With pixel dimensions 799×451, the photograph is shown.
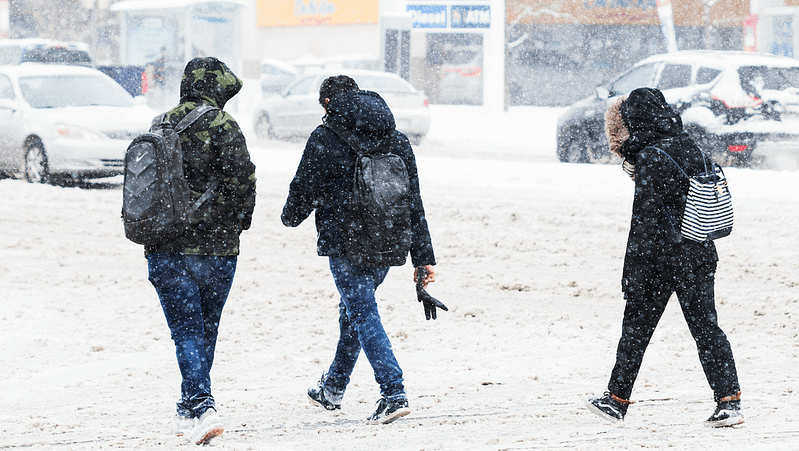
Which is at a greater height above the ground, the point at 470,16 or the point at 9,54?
the point at 470,16

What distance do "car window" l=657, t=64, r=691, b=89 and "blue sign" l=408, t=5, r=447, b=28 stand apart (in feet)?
51.8

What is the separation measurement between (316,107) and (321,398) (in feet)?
47.8

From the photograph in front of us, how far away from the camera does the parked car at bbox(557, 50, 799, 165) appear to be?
12.3 meters

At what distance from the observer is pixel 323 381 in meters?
4.41

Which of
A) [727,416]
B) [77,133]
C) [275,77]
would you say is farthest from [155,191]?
[275,77]

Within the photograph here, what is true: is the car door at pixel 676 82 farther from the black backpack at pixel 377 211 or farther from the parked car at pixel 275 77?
the parked car at pixel 275 77

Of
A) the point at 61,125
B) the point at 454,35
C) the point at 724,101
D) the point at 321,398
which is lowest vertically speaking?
the point at 321,398

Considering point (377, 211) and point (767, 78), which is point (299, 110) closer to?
point (767, 78)

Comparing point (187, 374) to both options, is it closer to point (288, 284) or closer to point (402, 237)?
point (402, 237)

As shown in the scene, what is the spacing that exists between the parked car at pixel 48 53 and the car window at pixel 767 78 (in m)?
17.2

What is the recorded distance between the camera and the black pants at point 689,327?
3943mm

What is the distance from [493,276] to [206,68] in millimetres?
4239

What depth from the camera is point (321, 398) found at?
439 centimetres

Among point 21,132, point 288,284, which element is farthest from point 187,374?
point 21,132
